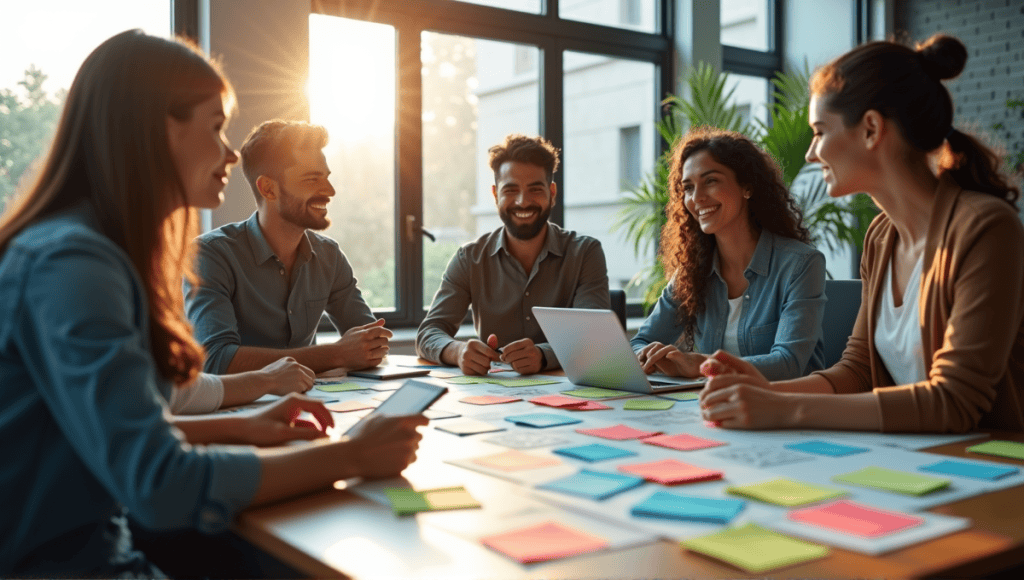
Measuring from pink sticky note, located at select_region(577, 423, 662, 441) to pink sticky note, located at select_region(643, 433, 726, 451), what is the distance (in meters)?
0.03

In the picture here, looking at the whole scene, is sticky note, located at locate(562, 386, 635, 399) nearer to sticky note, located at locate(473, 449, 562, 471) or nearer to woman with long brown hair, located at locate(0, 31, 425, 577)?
sticky note, located at locate(473, 449, 562, 471)

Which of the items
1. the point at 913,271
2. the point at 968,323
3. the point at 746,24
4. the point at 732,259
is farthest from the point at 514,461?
the point at 746,24

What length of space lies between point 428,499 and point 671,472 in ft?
1.16

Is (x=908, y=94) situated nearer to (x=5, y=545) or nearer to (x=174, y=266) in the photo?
(x=174, y=266)

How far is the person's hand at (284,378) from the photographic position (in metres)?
1.85

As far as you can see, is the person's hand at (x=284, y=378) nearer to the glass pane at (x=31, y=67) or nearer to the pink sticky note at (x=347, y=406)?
the pink sticky note at (x=347, y=406)

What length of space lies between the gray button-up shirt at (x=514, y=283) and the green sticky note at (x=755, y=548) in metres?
1.97

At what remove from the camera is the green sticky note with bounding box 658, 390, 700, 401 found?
184cm

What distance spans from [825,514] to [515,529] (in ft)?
1.22

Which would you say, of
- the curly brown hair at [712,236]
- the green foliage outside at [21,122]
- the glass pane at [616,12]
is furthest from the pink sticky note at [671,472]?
the glass pane at [616,12]

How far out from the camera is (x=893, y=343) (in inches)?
67.9

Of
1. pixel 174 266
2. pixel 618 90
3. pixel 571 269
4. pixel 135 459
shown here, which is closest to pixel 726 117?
pixel 618 90

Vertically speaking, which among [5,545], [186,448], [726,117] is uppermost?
[726,117]

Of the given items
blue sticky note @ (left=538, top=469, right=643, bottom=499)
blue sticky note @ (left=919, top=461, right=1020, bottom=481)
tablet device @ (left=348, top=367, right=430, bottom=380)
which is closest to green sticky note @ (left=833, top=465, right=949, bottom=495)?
blue sticky note @ (left=919, top=461, right=1020, bottom=481)
